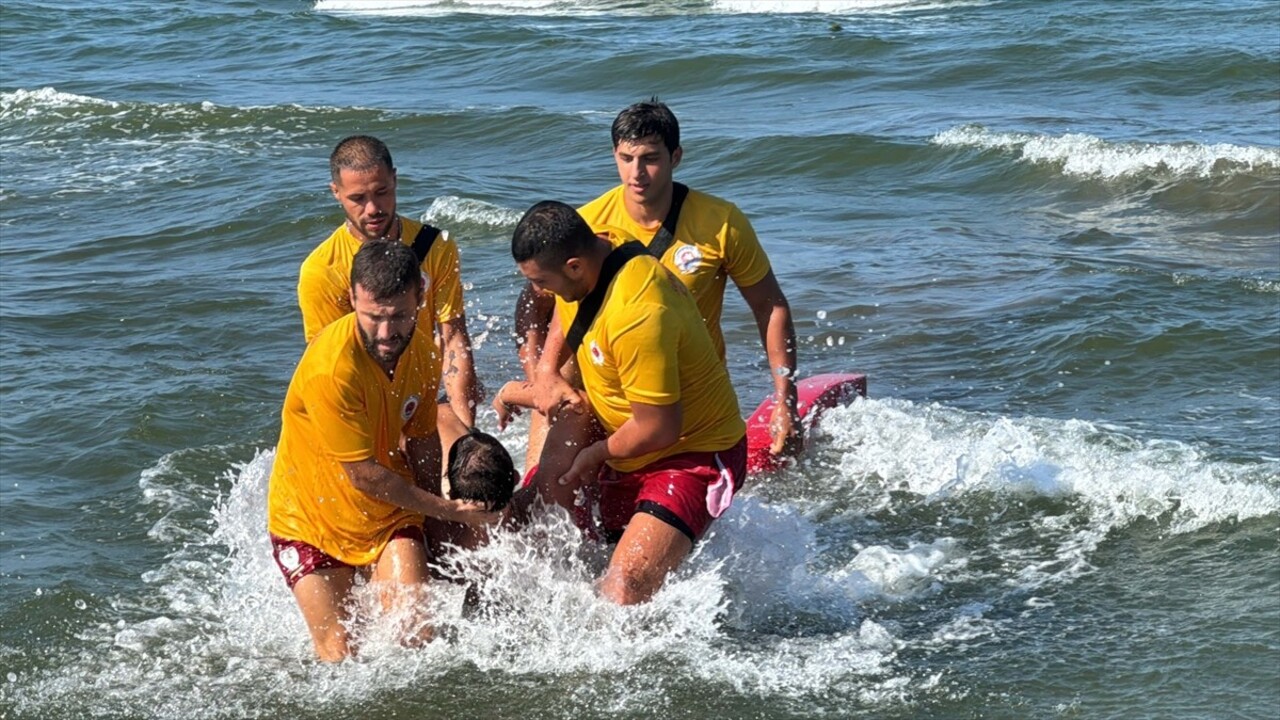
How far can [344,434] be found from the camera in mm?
5539

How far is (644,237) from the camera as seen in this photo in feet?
21.7

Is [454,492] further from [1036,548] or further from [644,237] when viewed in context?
[1036,548]

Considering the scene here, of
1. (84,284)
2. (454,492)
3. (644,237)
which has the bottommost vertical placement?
(84,284)

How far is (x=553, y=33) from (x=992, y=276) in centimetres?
1615

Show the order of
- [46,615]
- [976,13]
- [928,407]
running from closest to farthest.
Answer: [46,615] < [928,407] < [976,13]

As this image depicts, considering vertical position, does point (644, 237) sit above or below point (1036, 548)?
above

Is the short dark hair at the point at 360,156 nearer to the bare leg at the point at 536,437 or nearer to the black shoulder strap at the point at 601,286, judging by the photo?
the black shoulder strap at the point at 601,286

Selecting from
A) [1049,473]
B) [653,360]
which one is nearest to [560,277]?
[653,360]

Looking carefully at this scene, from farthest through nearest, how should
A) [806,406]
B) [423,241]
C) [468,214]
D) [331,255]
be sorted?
1. [468,214]
2. [806,406]
3. [423,241]
4. [331,255]

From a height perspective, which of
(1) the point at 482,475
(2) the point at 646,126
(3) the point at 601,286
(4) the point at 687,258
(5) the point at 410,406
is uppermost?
(2) the point at 646,126

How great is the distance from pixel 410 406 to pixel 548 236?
837mm

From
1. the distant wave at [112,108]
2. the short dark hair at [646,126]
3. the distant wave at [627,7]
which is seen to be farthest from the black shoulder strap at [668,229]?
the distant wave at [627,7]

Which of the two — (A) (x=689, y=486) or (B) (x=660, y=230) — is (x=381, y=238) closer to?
(B) (x=660, y=230)

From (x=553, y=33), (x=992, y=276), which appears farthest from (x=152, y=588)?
(x=553, y=33)
